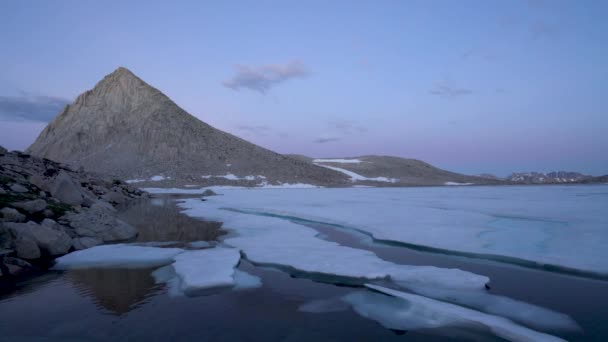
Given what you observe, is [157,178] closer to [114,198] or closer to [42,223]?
[114,198]

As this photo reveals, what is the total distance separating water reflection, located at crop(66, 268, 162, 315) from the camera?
5.71 meters

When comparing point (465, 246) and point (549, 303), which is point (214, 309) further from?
point (465, 246)

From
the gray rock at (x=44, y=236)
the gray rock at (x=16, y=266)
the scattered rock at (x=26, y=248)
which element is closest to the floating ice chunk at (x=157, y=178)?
the gray rock at (x=44, y=236)

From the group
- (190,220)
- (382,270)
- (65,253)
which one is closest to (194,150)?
(190,220)

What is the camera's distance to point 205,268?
728 centimetres

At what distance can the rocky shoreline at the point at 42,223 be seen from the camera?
27.5 ft

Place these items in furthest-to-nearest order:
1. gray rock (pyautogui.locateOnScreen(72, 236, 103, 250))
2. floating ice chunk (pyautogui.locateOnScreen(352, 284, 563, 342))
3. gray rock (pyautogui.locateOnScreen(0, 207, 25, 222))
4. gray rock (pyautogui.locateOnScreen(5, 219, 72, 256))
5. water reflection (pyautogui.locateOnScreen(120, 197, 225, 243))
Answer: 1. water reflection (pyautogui.locateOnScreen(120, 197, 225, 243))
2. gray rock (pyautogui.locateOnScreen(72, 236, 103, 250))
3. gray rock (pyautogui.locateOnScreen(0, 207, 25, 222))
4. gray rock (pyautogui.locateOnScreen(5, 219, 72, 256))
5. floating ice chunk (pyautogui.locateOnScreen(352, 284, 563, 342))

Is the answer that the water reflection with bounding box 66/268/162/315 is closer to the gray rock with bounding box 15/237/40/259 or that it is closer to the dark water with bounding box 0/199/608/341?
the dark water with bounding box 0/199/608/341

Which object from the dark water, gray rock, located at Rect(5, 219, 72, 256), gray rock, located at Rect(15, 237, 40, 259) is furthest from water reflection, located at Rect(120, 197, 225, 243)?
the dark water

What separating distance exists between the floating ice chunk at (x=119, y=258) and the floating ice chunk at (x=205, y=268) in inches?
17.0

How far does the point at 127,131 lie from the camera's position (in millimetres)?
73688

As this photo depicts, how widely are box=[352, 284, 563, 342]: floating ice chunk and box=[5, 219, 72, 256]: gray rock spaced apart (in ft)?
24.4

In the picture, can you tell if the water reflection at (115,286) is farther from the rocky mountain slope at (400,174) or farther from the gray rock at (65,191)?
the rocky mountain slope at (400,174)

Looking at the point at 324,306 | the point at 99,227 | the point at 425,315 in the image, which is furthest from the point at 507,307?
the point at 99,227
